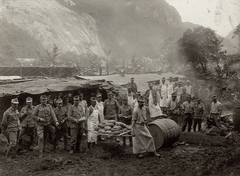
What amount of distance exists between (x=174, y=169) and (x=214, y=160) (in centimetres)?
98

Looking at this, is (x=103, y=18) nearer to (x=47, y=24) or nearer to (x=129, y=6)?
(x=129, y=6)

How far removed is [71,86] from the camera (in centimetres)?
1212

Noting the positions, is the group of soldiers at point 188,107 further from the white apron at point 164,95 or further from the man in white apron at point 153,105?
the man in white apron at point 153,105

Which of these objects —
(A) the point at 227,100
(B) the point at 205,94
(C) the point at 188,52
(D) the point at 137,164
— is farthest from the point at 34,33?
(D) the point at 137,164

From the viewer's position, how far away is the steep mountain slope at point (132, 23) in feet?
268

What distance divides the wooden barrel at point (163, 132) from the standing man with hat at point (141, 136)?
589 millimetres

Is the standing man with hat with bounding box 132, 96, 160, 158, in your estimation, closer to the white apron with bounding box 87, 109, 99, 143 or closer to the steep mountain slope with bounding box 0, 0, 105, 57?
the white apron with bounding box 87, 109, 99, 143

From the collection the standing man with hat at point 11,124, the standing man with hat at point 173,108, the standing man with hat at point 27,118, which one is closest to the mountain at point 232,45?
the standing man with hat at point 173,108

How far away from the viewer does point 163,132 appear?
8422 millimetres

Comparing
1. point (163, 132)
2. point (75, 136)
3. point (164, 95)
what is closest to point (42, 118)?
point (75, 136)

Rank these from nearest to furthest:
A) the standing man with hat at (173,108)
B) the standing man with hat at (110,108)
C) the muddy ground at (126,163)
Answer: the muddy ground at (126,163)
the standing man with hat at (110,108)
the standing man with hat at (173,108)

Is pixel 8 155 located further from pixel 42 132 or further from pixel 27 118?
pixel 27 118

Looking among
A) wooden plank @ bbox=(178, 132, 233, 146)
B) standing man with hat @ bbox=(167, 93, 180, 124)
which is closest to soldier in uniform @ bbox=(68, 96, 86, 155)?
wooden plank @ bbox=(178, 132, 233, 146)

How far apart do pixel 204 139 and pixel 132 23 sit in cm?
9019
